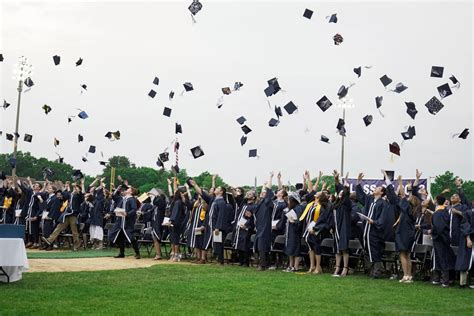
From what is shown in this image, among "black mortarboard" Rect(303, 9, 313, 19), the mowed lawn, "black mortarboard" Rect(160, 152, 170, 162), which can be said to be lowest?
the mowed lawn

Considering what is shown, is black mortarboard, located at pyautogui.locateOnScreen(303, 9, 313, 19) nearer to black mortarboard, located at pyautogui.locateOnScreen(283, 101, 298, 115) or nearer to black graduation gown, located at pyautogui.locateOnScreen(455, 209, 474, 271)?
black mortarboard, located at pyautogui.locateOnScreen(283, 101, 298, 115)

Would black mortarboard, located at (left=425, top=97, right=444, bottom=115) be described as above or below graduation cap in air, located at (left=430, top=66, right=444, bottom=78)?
below

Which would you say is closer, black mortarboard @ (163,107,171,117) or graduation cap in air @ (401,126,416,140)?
graduation cap in air @ (401,126,416,140)

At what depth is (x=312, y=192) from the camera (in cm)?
1750

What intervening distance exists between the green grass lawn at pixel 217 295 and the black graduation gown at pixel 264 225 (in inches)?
85.7

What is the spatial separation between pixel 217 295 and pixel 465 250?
5.58 metres

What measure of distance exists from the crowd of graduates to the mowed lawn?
99cm

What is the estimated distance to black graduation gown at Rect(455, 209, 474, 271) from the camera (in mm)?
14070

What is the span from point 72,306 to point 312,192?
8.71 metres

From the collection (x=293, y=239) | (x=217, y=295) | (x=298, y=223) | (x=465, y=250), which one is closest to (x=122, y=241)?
(x=293, y=239)

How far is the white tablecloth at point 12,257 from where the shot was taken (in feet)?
40.9

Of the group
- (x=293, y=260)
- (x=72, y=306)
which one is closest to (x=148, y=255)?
(x=293, y=260)

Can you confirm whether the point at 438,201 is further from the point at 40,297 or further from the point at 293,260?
the point at 40,297

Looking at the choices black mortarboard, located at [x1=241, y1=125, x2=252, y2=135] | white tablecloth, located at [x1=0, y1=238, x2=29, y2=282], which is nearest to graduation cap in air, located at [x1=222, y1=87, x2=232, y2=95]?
black mortarboard, located at [x1=241, y1=125, x2=252, y2=135]
